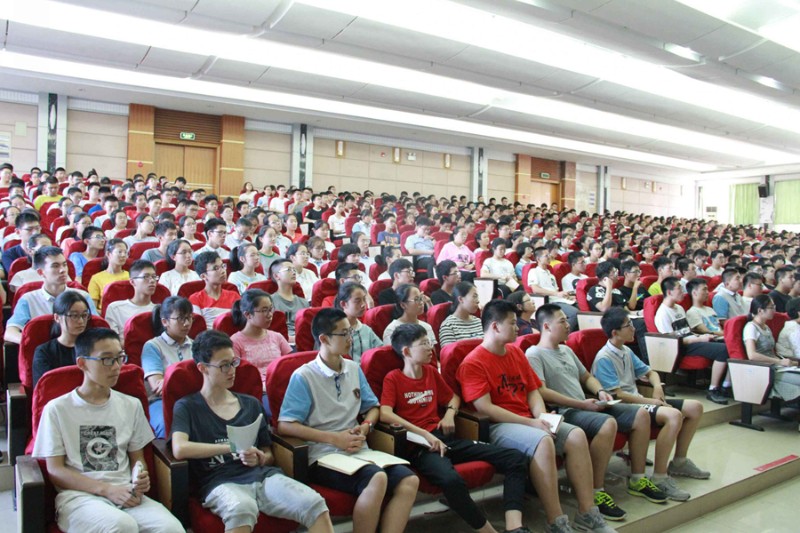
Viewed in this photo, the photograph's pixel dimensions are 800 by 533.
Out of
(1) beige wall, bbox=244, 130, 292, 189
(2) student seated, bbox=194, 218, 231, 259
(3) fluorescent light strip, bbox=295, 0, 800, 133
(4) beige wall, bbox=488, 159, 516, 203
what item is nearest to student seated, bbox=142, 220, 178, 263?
(2) student seated, bbox=194, 218, 231, 259

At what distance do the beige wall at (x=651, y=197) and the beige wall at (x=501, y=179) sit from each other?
145 inches

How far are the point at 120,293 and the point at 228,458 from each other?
163 centimetres

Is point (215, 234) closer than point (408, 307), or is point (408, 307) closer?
point (408, 307)

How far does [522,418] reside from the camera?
2.70 meters

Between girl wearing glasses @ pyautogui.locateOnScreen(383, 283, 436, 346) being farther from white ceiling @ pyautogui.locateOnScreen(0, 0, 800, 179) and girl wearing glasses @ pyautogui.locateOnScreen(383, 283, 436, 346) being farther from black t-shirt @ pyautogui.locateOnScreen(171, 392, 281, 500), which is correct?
white ceiling @ pyautogui.locateOnScreen(0, 0, 800, 179)

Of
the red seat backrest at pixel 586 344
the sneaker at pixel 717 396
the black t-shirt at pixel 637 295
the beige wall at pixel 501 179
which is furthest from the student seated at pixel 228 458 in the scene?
the beige wall at pixel 501 179

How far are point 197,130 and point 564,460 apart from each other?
10.3 meters

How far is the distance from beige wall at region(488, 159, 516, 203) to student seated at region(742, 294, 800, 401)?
10.8m

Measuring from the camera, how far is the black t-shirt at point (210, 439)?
2062 mm

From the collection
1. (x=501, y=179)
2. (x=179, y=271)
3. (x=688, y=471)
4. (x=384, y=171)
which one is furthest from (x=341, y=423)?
(x=501, y=179)

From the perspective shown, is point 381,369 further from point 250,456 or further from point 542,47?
point 542,47

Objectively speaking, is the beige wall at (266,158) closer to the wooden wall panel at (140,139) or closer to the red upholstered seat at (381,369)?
the wooden wall panel at (140,139)

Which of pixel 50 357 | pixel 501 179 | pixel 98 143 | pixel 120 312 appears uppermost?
pixel 501 179

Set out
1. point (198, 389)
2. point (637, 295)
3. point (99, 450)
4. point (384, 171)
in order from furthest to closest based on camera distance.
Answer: point (384, 171) → point (637, 295) → point (198, 389) → point (99, 450)
